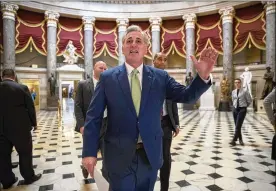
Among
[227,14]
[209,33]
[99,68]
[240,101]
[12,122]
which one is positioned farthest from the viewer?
[209,33]

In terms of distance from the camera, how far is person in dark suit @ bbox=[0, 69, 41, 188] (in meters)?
3.09

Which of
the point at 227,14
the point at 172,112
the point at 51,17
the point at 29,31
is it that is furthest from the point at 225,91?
the point at 29,31

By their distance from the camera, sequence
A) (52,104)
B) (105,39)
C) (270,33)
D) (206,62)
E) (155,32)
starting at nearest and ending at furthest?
1. (206,62)
2. (270,33)
3. (52,104)
4. (155,32)
5. (105,39)

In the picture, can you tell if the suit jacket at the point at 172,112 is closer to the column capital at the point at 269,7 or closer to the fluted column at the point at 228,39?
the fluted column at the point at 228,39

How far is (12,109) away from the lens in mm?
3109

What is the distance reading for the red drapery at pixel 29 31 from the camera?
15672 mm

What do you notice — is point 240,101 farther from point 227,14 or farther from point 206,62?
point 227,14

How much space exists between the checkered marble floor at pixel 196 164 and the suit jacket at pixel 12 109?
0.86 meters

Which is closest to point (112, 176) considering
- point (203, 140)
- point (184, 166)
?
point (184, 166)

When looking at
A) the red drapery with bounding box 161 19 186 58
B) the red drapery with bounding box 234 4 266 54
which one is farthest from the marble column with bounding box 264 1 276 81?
the red drapery with bounding box 161 19 186 58

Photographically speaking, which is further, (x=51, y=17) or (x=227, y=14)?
(x=51, y=17)

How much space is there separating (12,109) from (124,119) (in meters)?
2.38

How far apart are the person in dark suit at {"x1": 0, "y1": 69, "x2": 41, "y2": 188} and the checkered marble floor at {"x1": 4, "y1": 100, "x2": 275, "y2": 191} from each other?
0.38 meters

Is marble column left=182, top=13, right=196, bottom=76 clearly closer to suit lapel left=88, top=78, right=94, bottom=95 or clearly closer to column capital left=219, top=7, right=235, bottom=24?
column capital left=219, top=7, right=235, bottom=24
